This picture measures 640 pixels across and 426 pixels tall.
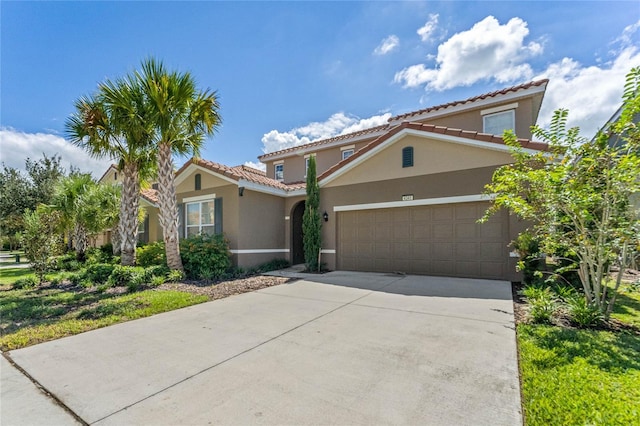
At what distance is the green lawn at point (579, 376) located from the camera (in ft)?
8.76

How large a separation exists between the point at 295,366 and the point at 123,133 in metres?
11.0

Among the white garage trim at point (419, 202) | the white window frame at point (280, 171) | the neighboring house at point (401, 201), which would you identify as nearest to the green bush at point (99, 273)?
the neighboring house at point (401, 201)

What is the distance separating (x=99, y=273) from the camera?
33.9 feet

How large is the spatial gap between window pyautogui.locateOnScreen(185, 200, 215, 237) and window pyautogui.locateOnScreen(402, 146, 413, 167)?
8595 millimetres

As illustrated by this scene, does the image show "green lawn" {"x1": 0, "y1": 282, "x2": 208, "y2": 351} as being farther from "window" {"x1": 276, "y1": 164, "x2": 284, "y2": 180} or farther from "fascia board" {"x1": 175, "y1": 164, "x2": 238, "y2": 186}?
"window" {"x1": 276, "y1": 164, "x2": 284, "y2": 180}

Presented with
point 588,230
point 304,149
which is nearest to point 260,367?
point 588,230

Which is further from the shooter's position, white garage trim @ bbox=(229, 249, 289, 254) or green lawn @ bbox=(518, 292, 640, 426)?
white garage trim @ bbox=(229, 249, 289, 254)

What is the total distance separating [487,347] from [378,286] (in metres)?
4.56

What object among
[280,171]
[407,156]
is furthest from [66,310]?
[280,171]

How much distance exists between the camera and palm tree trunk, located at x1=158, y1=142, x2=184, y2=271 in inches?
415

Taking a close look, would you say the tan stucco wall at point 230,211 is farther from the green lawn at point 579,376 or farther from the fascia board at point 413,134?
the green lawn at point 579,376

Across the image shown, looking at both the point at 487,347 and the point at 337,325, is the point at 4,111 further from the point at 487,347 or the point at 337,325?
the point at 487,347

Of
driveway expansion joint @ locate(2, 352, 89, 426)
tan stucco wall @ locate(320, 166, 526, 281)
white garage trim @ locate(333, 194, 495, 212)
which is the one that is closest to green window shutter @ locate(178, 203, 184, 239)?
tan stucco wall @ locate(320, 166, 526, 281)

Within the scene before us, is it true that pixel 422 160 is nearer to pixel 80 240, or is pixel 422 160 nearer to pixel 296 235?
pixel 296 235
